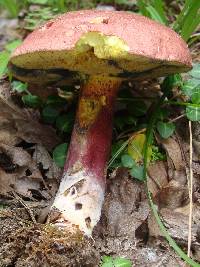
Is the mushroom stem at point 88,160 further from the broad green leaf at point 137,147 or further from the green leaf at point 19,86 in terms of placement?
the green leaf at point 19,86

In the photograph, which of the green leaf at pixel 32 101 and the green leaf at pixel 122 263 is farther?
the green leaf at pixel 32 101

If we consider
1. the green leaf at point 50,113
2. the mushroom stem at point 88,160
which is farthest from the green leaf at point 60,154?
the green leaf at point 50,113

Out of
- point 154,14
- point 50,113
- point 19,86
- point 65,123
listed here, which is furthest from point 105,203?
point 154,14

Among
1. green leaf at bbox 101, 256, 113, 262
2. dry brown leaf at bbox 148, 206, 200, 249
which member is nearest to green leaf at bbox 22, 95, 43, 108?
dry brown leaf at bbox 148, 206, 200, 249

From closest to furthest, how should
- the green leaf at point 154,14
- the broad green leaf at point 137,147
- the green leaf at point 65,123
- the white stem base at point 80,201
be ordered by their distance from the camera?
the white stem base at point 80,201 < the broad green leaf at point 137,147 < the green leaf at point 65,123 < the green leaf at point 154,14

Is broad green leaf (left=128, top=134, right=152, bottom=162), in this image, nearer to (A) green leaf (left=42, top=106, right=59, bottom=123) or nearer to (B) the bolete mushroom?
(B) the bolete mushroom
